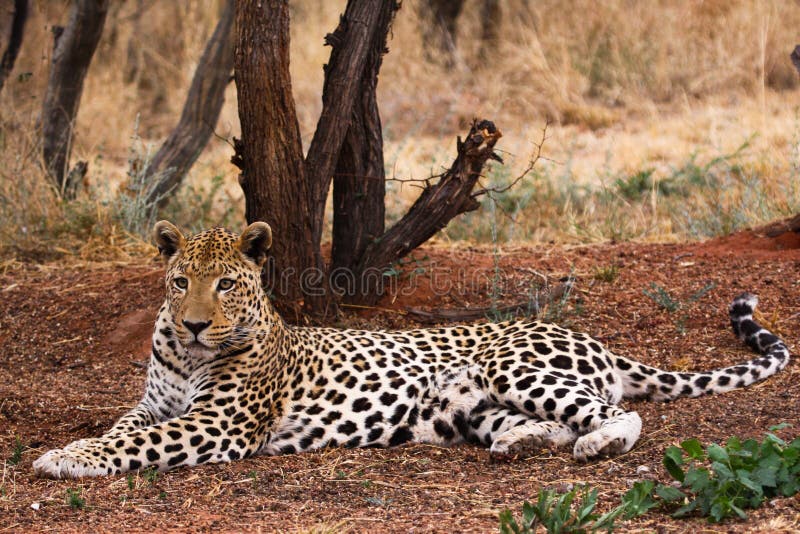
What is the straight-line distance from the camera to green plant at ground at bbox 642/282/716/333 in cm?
762

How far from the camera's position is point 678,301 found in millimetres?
7840

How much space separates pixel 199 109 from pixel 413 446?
5.46m

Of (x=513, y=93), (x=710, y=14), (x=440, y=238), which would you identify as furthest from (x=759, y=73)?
(x=440, y=238)

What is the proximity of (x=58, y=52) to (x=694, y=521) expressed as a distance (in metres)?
7.86

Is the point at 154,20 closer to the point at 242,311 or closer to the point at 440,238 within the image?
the point at 440,238

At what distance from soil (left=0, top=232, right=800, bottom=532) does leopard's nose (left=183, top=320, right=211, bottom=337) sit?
73cm

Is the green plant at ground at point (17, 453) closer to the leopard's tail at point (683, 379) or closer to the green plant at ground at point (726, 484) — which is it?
the green plant at ground at point (726, 484)

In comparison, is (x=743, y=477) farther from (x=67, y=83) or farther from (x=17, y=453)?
(x=67, y=83)

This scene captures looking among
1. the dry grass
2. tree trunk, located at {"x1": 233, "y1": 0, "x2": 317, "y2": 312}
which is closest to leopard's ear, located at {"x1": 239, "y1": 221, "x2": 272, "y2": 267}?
tree trunk, located at {"x1": 233, "y1": 0, "x2": 317, "y2": 312}

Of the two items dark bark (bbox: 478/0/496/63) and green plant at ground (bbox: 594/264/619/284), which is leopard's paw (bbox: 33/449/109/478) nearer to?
green plant at ground (bbox: 594/264/619/284)

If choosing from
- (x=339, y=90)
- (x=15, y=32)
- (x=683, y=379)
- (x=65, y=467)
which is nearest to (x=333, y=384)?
(x=65, y=467)

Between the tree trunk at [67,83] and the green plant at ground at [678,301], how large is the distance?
5.37 meters

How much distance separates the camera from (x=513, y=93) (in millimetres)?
15836

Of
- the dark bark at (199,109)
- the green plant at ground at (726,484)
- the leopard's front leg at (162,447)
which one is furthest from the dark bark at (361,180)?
the green plant at ground at (726,484)
